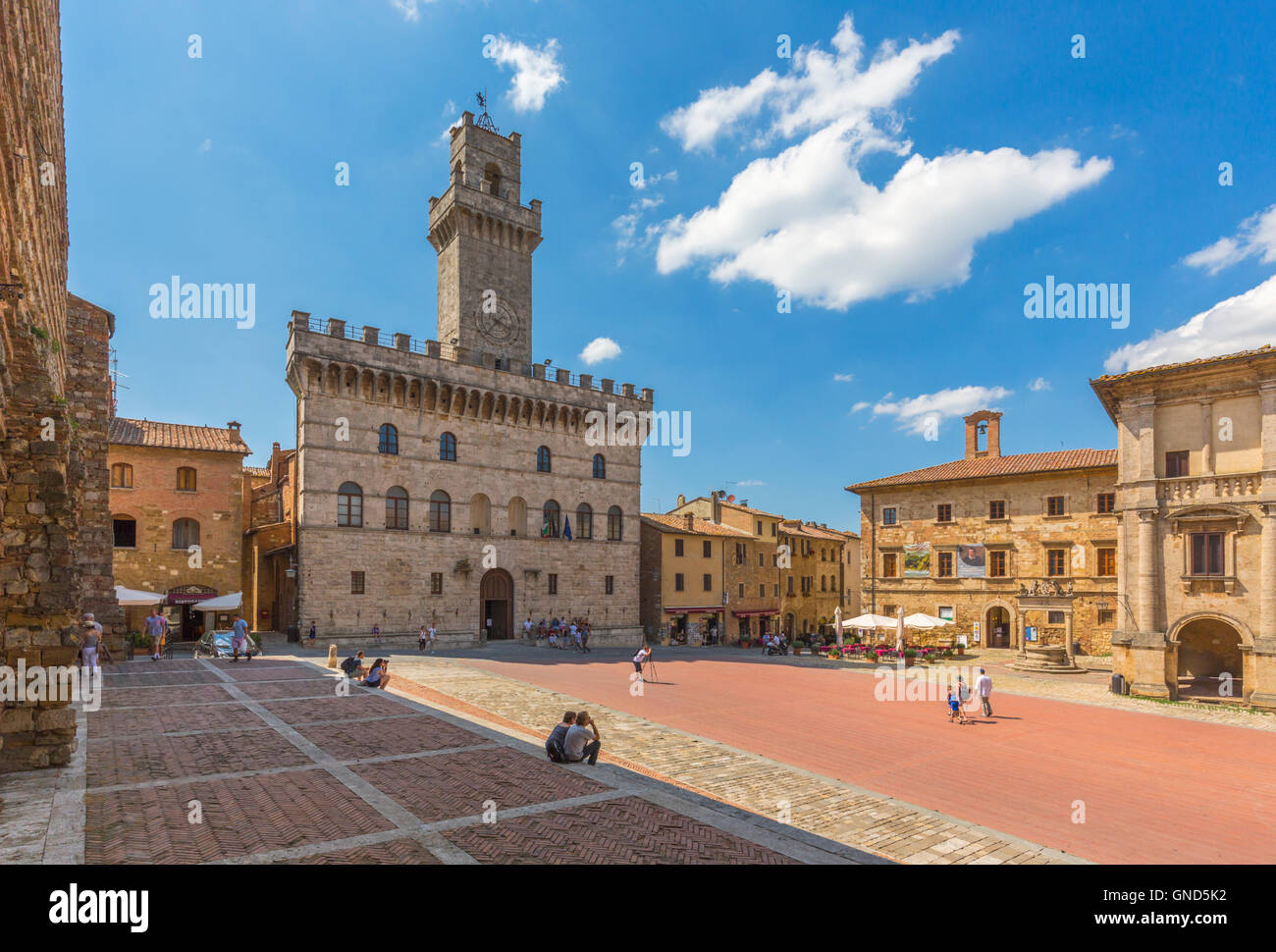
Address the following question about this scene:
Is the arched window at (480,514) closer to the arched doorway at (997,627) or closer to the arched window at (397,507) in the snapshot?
the arched window at (397,507)

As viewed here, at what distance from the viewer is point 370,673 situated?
1889 centimetres

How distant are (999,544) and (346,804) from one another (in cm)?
3725

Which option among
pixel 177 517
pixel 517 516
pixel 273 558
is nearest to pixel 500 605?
pixel 517 516

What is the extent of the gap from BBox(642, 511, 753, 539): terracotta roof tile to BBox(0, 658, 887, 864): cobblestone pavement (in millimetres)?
31871

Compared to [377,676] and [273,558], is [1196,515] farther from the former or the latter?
[273,558]

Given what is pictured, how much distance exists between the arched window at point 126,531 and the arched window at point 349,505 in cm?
913

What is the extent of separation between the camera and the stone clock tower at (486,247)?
39.9m

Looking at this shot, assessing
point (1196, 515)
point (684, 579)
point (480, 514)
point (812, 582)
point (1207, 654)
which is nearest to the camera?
point (1196, 515)

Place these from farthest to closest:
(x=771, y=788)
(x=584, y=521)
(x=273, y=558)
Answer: (x=584, y=521)
(x=273, y=558)
(x=771, y=788)

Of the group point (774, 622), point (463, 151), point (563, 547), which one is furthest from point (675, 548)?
point (463, 151)

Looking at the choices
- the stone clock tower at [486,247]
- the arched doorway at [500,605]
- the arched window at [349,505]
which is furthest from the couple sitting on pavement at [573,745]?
the stone clock tower at [486,247]

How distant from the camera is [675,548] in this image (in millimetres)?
A: 45375
